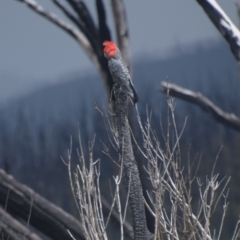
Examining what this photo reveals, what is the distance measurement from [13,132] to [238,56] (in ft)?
17.1

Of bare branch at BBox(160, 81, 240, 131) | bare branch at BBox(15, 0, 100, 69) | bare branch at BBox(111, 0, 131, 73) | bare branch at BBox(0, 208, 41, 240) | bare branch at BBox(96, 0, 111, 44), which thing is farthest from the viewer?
bare branch at BBox(15, 0, 100, 69)

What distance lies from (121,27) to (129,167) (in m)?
2.30

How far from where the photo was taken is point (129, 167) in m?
2.69

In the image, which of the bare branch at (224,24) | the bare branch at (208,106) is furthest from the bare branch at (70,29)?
the bare branch at (224,24)

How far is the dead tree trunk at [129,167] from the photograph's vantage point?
8.62ft

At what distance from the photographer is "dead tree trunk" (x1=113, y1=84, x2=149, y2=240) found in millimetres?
2627

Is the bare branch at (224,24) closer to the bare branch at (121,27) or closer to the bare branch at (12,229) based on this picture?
the bare branch at (121,27)

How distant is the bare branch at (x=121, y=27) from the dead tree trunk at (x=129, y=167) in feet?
7.05

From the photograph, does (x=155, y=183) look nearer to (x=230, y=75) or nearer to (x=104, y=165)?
(x=104, y=165)

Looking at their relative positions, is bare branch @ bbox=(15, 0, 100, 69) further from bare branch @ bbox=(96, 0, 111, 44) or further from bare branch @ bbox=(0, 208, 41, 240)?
bare branch @ bbox=(0, 208, 41, 240)

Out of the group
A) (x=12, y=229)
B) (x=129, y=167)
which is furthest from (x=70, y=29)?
(x=129, y=167)

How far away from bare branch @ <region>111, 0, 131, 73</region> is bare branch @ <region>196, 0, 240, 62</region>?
111 centimetres

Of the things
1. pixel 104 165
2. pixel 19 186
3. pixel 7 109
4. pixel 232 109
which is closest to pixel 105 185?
pixel 104 165

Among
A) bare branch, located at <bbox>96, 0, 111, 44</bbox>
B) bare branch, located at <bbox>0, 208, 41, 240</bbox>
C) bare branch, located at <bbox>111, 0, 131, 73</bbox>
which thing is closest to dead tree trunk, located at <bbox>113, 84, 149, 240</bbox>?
bare branch, located at <bbox>0, 208, 41, 240</bbox>
